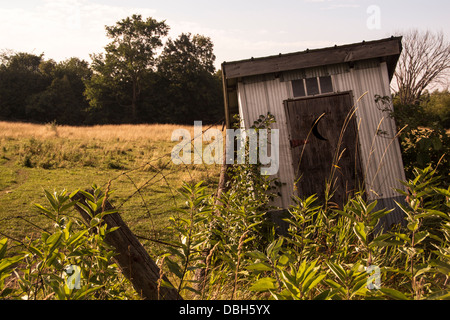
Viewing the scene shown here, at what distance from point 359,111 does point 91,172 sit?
35.7ft

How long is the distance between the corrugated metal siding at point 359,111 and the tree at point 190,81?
38819 mm

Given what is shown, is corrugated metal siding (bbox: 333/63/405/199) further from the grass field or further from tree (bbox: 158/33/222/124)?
tree (bbox: 158/33/222/124)

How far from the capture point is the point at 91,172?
14148 mm

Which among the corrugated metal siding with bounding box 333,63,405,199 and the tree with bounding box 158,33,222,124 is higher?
the tree with bounding box 158,33,222,124

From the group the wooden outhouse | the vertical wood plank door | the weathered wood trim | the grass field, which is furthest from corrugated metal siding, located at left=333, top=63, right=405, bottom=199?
the grass field

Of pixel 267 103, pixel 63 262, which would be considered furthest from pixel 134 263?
pixel 267 103

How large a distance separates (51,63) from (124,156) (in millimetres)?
40376

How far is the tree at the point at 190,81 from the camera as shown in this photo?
46438mm

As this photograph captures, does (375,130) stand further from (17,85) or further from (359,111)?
(17,85)

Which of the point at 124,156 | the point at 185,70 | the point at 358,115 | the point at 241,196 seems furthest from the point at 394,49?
the point at 185,70

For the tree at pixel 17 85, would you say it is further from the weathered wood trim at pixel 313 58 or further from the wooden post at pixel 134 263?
the wooden post at pixel 134 263

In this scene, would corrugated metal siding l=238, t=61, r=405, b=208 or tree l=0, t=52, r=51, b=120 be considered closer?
corrugated metal siding l=238, t=61, r=405, b=208

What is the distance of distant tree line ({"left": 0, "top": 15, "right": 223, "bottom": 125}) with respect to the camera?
44.9 m
